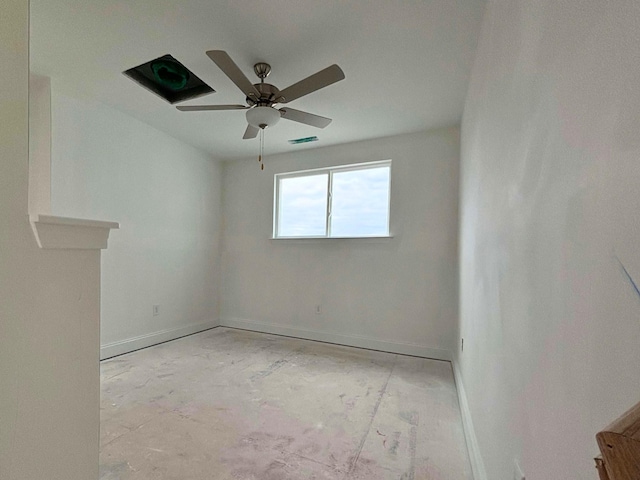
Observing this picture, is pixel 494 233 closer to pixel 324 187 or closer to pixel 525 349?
pixel 525 349

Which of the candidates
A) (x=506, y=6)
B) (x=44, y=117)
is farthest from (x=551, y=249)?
(x=44, y=117)

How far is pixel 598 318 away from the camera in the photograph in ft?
1.55

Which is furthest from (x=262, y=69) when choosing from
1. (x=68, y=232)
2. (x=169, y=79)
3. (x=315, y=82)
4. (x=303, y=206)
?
(x=303, y=206)

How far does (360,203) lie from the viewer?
3660mm

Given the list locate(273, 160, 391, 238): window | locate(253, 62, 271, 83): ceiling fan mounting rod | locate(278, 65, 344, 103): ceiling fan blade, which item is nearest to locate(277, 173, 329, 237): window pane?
locate(273, 160, 391, 238): window

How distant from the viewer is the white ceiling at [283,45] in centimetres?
167

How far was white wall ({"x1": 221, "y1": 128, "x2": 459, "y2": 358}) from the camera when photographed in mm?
3170

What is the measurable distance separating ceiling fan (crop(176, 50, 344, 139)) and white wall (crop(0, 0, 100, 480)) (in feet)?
3.63

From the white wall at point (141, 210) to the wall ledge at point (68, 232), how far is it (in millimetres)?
2311

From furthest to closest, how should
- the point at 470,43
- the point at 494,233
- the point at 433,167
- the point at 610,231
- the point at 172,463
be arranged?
the point at 433,167 → the point at 470,43 → the point at 172,463 → the point at 494,233 → the point at 610,231

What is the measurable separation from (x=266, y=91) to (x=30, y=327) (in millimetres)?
1837

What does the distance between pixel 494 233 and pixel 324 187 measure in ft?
9.19

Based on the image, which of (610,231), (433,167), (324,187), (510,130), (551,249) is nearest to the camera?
(610,231)

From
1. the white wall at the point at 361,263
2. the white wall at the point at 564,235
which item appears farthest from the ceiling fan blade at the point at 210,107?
the white wall at the point at 361,263
